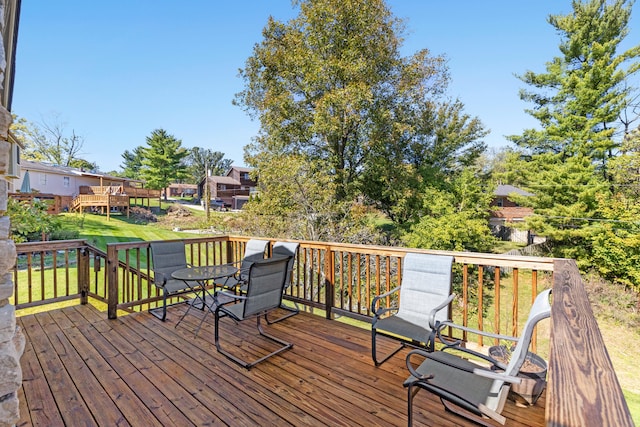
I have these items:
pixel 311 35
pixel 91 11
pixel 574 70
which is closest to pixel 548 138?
pixel 574 70

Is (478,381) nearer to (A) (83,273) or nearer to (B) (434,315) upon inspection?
(B) (434,315)

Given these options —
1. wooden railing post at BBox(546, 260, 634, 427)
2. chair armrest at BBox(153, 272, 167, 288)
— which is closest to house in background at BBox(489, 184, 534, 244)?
chair armrest at BBox(153, 272, 167, 288)

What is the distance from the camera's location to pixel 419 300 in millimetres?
2957

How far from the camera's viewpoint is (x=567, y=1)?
14562mm

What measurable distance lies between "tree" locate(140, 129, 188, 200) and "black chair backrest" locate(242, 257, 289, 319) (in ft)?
96.7

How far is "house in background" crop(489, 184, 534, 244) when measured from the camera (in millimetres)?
19747

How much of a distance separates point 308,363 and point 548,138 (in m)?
17.7

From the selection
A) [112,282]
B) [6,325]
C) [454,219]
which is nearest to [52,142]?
[112,282]

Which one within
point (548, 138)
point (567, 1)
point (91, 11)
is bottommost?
point (548, 138)

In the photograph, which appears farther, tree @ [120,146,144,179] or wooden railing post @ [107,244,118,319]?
tree @ [120,146,144,179]

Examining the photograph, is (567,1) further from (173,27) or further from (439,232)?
(173,27)

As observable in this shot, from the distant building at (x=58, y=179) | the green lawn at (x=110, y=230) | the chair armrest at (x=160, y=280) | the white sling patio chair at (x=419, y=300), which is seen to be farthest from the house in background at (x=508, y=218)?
the distant building at (x=58, y=179)

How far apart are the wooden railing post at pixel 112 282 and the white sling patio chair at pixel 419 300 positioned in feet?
11.5

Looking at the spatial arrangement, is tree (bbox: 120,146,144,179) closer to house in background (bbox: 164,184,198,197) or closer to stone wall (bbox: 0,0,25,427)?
house in background (bbox: 164,184,198,197)
